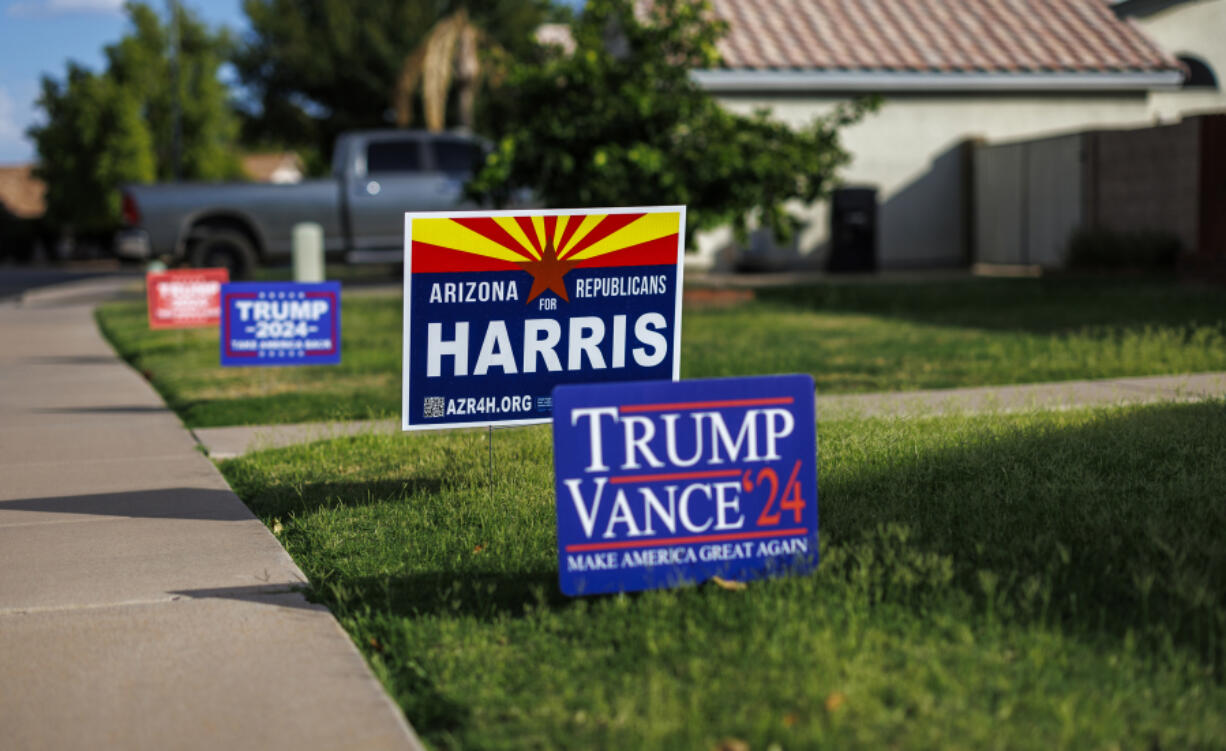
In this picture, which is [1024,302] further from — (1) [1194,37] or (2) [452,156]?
(1) [1194,37]

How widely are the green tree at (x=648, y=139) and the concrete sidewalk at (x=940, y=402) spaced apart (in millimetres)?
7617

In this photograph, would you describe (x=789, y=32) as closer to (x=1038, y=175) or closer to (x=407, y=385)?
(x=1038, y=175)

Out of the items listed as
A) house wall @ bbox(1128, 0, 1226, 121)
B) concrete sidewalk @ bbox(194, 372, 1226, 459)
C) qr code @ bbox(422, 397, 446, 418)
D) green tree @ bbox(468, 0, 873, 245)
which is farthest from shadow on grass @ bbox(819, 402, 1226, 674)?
house wall @ bbox(1128, 0, 1226, 121)

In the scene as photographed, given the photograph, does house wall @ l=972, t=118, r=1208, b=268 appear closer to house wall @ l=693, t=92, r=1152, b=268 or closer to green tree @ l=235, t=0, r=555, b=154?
house wall @ l=693, t=92, r=1152, b=268

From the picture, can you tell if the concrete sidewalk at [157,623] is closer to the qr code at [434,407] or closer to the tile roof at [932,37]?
the qr code at [434,407]

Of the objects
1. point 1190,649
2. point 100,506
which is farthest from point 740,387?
point 100,506

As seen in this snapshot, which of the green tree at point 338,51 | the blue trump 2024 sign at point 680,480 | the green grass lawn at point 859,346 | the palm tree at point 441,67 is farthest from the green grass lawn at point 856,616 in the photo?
the green tree at point 338,51

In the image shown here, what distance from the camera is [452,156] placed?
21.5m

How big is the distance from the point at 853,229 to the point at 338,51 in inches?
1184

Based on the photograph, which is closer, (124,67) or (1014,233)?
(1014,233)

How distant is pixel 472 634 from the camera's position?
4273 mm

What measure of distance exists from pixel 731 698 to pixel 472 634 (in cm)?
95

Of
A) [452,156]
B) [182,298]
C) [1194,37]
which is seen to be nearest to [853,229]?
[452,156]

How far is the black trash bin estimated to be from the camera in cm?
2425
